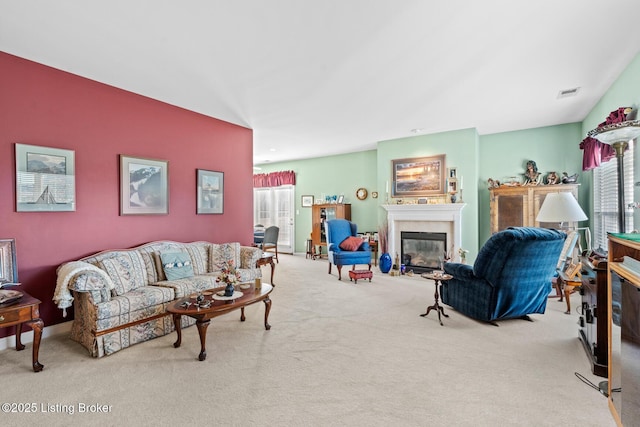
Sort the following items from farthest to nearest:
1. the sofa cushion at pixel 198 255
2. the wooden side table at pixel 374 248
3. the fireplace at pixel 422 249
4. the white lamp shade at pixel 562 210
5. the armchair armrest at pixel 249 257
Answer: the wooden side table at pixel 374 248, the fireplace at pixel 422 249, the armchair armrest at pixel 249 257, the sofa cushion at pixel 198 255, the white lamp shade at pixel 562 210

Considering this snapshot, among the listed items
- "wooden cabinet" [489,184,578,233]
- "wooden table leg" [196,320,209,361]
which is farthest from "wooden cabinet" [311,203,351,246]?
"wooden table leg" [196,320,209,361]

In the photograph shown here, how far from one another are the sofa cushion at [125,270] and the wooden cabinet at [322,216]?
4.92m

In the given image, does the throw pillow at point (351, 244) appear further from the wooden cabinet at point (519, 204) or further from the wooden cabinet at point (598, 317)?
the wooden cabinet at point (598, 317)

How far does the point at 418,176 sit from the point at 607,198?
292 centimetres

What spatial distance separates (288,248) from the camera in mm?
9250

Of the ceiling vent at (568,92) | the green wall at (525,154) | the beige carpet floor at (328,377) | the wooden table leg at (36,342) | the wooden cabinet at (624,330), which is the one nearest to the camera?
the wooden cabinet at (624,330)

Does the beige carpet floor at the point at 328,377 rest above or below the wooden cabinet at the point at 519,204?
below

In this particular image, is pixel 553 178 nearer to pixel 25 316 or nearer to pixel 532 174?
pixel 532 174

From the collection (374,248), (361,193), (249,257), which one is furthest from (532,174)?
(249,257)

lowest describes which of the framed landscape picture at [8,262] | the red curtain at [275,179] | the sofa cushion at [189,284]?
the sofa cushion at [189,284]

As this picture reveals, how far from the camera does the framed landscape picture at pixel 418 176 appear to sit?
6102 mm

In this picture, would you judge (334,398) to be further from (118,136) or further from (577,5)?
(118,136)

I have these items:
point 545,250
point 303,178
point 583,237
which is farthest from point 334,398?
point 303,178

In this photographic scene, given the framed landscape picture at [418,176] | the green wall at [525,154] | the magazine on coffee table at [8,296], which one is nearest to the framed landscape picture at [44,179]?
the magazine on coffee table at [8,296]
